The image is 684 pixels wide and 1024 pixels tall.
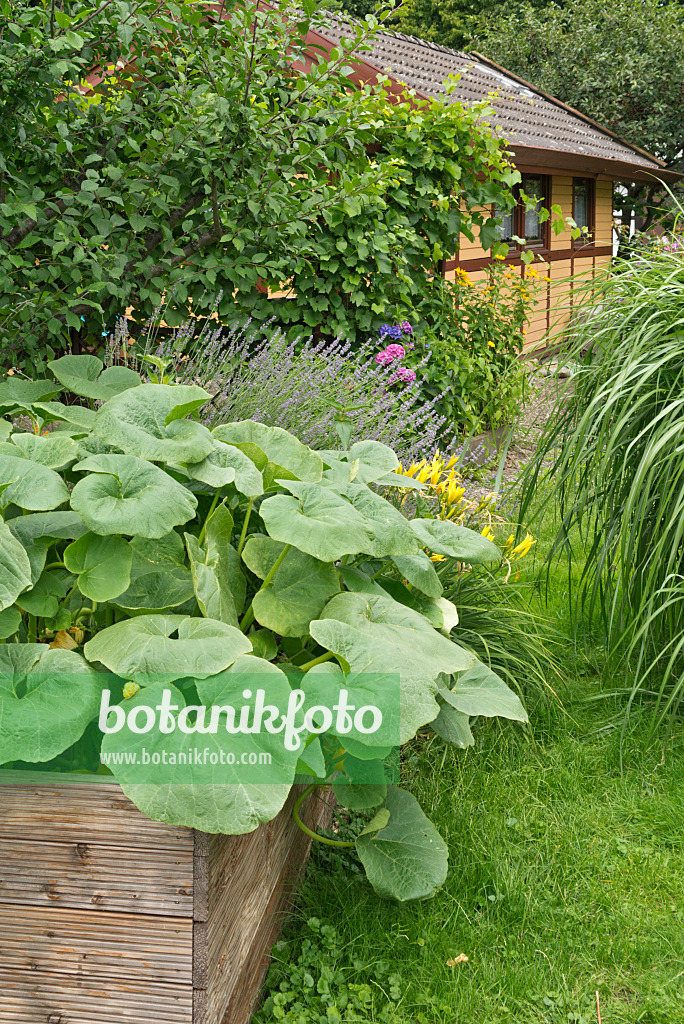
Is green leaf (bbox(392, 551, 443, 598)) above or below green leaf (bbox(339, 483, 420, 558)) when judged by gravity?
below

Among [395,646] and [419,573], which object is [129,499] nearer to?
[395,646]

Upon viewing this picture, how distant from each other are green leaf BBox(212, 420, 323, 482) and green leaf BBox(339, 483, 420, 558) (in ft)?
0.32

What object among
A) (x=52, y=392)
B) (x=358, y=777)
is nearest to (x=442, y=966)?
(x=358, y=777)

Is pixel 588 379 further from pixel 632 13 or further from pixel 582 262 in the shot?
pixel 632 13

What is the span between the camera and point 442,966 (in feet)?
5.43

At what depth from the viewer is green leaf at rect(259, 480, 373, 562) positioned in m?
1.49

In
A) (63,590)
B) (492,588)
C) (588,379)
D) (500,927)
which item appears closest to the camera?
(63,590)

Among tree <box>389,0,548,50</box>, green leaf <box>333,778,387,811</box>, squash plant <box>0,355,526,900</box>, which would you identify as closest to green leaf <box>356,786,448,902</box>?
squash plant <box>0,355,526,900</box>

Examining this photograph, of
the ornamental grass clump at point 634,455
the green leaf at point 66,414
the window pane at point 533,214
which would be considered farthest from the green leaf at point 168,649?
the window pane at point 533,214

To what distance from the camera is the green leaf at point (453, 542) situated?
184cm

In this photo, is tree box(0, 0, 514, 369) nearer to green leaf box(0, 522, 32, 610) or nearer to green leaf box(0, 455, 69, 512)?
green leaf box(0, 455, 69, 512)

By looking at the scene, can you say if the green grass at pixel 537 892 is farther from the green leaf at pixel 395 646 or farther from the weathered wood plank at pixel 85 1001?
the green leaf at pixel 395 646

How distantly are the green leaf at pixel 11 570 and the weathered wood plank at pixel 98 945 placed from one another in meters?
0.49

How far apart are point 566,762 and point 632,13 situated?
67.3 feet
